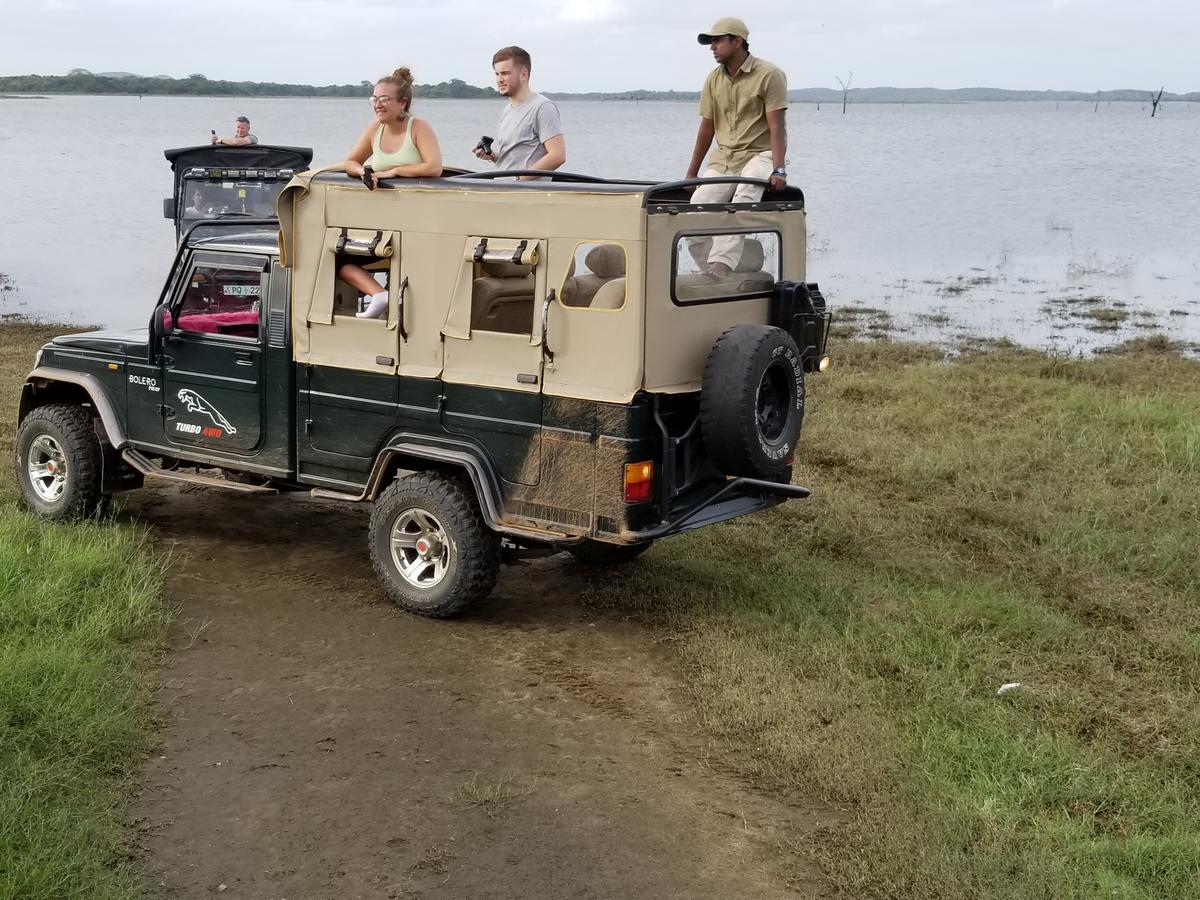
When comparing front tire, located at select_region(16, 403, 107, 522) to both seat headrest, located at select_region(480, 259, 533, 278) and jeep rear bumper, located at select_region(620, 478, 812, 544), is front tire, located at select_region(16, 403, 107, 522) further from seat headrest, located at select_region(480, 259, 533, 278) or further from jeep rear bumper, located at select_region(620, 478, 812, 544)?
jeep rear bumper, located at select_region(620, 478, 812, 544)

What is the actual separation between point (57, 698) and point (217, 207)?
9580 mm

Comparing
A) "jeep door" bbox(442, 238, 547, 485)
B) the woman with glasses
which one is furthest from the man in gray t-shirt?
"jeep door" bbox(442, 238, 547, 485)

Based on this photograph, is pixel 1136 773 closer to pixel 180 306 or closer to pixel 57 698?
pixel 57 698

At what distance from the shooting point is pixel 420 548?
692 centimetres

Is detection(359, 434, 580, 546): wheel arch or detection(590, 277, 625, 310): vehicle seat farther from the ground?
detection(590, 277, 625, 310): vehicle seat

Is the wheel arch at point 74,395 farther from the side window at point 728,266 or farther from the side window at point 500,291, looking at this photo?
the side window at point 728,266

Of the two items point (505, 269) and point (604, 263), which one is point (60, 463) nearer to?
point (505, 269)

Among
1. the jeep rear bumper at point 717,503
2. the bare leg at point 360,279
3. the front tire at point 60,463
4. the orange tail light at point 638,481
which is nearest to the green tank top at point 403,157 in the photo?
the bare leg at point 360,279

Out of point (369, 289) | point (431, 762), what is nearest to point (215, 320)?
point (369, 289)

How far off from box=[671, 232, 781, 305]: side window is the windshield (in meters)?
8.43

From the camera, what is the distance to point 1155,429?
1045 centimetres

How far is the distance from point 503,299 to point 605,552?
1426 mm

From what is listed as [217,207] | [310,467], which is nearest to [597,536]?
[310,467]

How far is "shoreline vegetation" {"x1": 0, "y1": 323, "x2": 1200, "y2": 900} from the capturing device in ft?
15.3
